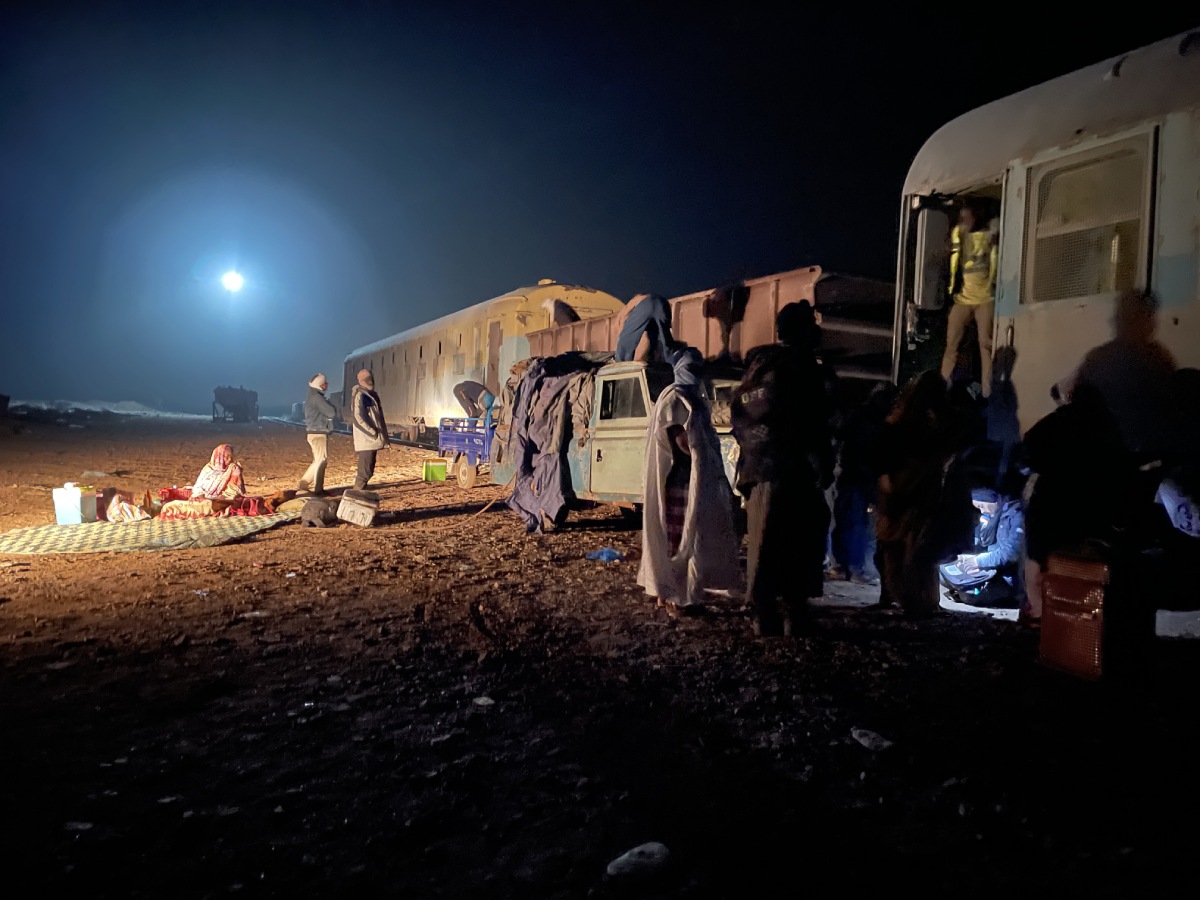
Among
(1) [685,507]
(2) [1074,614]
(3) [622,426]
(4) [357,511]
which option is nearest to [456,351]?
A: (4) [357,511]

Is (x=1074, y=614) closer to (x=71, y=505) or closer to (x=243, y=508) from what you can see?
(x=243, y=508)

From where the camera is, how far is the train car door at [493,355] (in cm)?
1694

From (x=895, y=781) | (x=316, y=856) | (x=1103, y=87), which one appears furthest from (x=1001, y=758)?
(x=1103, y=87)

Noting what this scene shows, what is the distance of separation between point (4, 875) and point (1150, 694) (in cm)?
451

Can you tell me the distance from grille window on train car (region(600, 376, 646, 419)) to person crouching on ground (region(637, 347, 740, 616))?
2364mm

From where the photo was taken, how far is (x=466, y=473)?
1284 cm

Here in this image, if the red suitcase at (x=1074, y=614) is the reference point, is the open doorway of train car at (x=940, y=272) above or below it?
above

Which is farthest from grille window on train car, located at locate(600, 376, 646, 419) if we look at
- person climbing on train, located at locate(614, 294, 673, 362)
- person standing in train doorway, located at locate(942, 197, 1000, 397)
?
person standing in train doorway, located at locate(942, 197, 1000, 397)

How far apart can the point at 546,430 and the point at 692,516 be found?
407cm

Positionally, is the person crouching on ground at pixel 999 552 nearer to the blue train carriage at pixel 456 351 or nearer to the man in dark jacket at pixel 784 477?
the man in dark jacket at pixel 784 477

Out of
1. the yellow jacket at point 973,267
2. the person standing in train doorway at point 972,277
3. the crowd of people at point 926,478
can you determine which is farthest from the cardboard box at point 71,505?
the yellow jacket at point 973,267

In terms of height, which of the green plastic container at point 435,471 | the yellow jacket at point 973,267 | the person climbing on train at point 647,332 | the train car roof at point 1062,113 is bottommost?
the green plastic container at point 435,471

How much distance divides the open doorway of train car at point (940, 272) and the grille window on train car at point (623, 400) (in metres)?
2.41

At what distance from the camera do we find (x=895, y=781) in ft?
8.86
